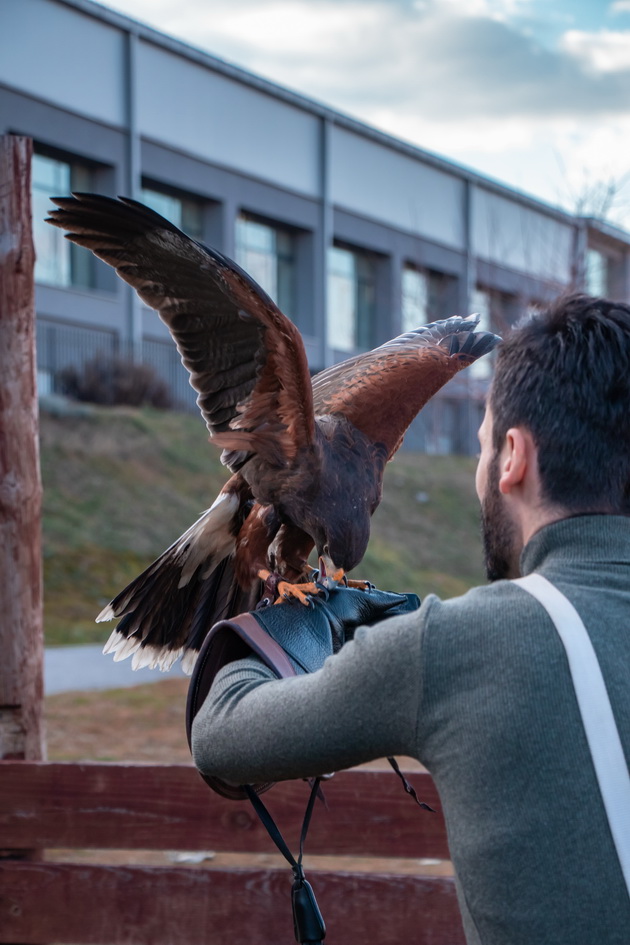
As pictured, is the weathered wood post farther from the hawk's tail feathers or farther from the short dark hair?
the short dark hair

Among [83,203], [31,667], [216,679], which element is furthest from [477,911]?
[31,667]

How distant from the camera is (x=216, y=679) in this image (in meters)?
1.32

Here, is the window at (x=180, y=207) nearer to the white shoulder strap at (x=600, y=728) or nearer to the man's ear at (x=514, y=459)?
the man's ear at (x=514, y=459)

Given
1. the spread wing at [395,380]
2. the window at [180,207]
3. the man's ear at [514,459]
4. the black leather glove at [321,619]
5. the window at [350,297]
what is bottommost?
the black leather glove at [321,619]

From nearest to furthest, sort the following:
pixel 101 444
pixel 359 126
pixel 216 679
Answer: pixel 216 679
pixel 101 444
pixel 359 126

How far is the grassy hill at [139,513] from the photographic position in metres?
11.3

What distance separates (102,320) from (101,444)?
15.1 ft

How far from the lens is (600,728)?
3.41ft

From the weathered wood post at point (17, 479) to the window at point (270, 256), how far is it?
58.6 feet

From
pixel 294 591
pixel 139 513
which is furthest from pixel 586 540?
pixel 139 513

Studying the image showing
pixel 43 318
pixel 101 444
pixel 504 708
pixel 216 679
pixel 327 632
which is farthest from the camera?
pixel 43 318

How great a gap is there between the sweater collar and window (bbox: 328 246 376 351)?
2220 cm

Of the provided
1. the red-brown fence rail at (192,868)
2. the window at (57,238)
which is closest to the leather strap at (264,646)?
the red-brown fence rail at (192,868)

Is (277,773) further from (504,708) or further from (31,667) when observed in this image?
(31,667)
